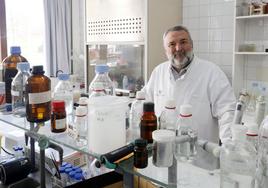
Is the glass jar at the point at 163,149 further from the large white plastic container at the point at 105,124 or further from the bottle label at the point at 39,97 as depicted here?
the bottle label at the point at 39,97

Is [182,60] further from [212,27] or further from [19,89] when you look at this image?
[19,89]

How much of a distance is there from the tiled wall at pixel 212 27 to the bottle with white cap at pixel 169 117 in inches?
75.8

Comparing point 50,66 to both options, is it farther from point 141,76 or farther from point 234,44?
point 234,44

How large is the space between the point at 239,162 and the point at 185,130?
229mm

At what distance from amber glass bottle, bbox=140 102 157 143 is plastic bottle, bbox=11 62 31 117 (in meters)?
0.56

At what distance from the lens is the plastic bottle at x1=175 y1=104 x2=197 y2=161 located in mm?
799

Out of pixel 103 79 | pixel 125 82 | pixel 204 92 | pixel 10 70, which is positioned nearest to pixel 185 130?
pixel 103 79

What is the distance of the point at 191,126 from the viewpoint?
0.85 meters

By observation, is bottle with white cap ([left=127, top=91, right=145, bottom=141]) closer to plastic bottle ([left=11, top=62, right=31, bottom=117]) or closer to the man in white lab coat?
plastic bottle ([left=11, top=62, right=31, bottom=117])

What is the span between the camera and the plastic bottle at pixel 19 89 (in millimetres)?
1159

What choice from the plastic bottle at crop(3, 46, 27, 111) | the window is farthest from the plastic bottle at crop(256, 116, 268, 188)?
the window

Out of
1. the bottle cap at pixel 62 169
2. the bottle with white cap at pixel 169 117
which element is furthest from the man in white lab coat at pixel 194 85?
the bottle with white cap at pixel 169 117

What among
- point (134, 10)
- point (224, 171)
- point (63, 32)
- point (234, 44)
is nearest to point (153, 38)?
point (134, 10)

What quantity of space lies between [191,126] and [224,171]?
223 mm
